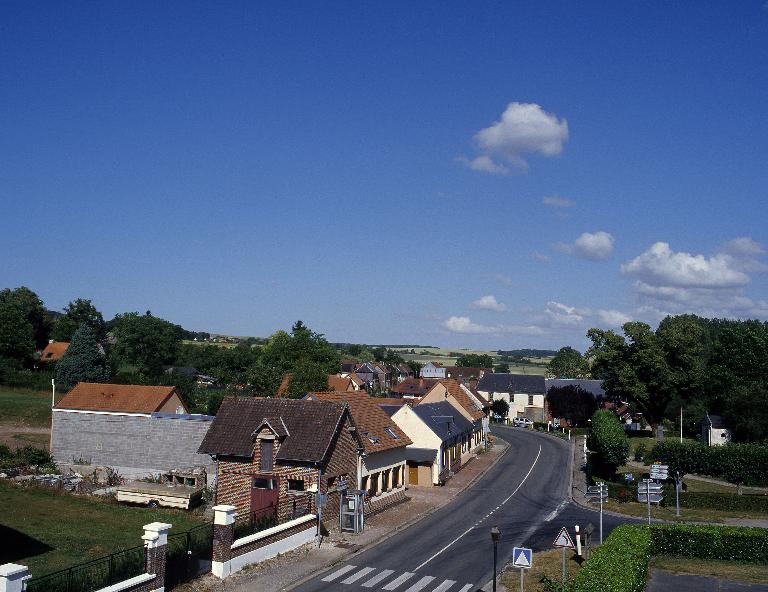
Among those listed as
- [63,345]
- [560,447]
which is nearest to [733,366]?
[560,447]

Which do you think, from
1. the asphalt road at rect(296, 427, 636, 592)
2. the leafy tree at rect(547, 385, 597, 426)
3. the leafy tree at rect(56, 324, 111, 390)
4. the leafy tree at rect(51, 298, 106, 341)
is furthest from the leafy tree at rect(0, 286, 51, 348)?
the asphalt road at rect(296, 427, 636, 592)

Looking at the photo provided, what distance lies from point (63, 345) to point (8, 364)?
98.5 feet

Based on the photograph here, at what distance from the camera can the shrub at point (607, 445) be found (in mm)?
51375

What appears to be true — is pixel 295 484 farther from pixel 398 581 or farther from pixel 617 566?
pixel 617 566

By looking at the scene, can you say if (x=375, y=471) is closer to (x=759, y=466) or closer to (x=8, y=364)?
(x=759, y=466)

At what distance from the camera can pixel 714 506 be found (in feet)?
144

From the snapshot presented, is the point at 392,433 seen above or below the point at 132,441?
above

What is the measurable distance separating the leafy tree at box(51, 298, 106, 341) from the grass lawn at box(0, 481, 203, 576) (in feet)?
299

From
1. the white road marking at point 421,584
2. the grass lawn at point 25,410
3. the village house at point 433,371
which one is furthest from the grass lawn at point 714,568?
the village house at point 433,371

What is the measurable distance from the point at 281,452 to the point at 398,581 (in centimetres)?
1137

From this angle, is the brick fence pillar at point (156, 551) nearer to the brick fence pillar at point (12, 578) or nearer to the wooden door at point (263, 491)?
the brick fence pillar at point (12, 578)

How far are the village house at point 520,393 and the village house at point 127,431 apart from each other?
2654 inches

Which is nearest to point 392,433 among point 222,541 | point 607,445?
point 607,445

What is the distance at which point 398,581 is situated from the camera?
26.0 metres
